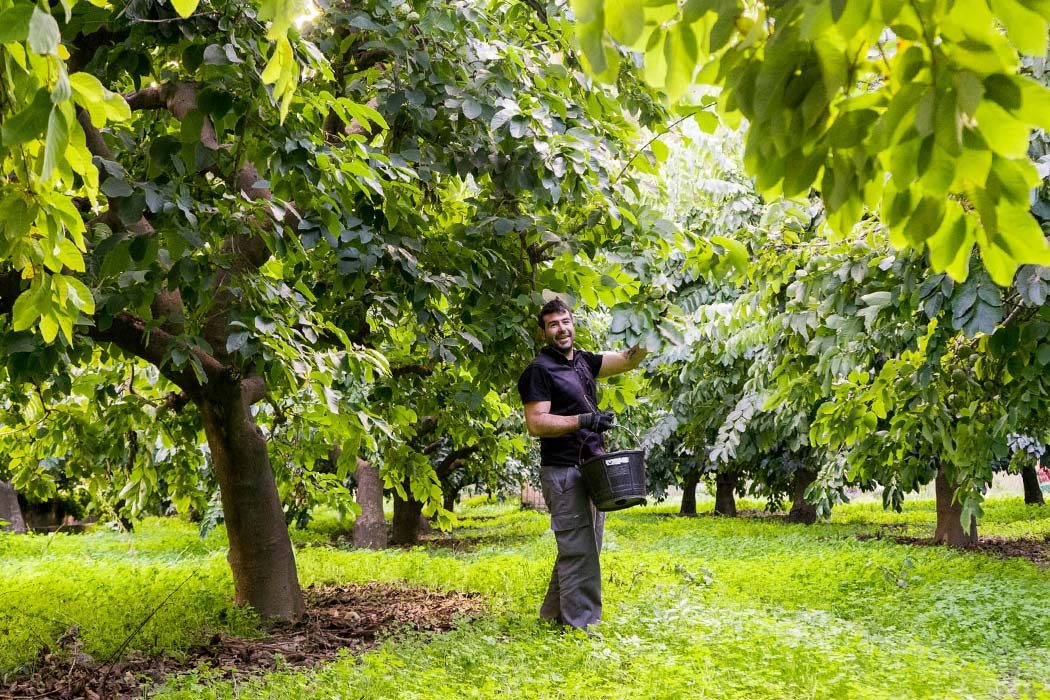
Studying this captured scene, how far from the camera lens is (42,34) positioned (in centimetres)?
136

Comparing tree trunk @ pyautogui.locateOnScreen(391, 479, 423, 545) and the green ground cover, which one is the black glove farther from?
tree trunk @ pyautogui.locateOnScreen(391, 479, 423, 545)

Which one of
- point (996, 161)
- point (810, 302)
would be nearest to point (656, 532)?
point (810, 302)

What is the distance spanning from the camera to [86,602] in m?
7.00

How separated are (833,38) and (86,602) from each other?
7.40 meters

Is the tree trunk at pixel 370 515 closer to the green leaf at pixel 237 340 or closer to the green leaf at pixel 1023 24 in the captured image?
the green leaf at pixel 237 340

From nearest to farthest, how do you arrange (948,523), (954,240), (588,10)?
1. (588,10)
2. (954,240)
3. (948,523)

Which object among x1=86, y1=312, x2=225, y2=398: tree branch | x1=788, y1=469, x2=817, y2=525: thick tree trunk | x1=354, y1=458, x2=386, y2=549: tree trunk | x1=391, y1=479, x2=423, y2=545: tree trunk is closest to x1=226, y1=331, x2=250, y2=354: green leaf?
x1=86, y1=312, x2=225, y2=398: tree branch

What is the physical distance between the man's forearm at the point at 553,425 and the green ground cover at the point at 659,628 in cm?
123

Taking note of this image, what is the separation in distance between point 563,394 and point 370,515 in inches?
393

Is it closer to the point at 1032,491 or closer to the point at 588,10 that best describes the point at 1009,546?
the point at 1032,491

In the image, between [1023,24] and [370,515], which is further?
[370,515]

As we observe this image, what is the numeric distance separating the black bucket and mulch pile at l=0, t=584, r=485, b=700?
1.85 metres

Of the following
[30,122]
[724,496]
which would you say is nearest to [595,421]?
[30,122]

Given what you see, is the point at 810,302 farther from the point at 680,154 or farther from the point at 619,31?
the point at 680,154
